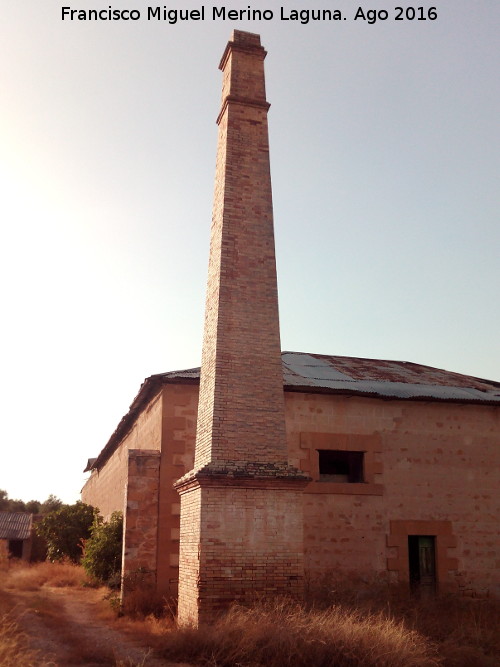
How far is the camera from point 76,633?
1052 cm

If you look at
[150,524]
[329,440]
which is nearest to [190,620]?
[150,524]

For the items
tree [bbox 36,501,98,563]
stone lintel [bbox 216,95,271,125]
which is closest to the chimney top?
stone lintel [bbox 216,95,271,125]

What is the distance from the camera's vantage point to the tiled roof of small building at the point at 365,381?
1469cm

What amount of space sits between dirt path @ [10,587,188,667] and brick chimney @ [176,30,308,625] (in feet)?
3.68

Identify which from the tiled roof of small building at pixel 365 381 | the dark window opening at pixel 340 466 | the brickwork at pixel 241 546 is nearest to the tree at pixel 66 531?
the tiled roof of small building at pixel 365 381

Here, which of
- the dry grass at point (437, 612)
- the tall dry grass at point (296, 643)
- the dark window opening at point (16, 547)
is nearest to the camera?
the tall dry grass at point (296, 643)

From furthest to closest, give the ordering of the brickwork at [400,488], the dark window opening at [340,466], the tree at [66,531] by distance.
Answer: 1. the tree at [66,531]
2. the dark window opening at [340,466]
3. the brickwork at [400,488]

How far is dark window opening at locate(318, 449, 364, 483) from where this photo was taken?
1455cm

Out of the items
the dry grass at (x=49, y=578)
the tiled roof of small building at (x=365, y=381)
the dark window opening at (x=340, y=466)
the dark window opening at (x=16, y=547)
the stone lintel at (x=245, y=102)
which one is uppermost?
the stone lintel at (x=245, y=102)

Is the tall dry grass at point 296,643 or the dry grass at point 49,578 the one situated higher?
the tall dry grass at point 296,643

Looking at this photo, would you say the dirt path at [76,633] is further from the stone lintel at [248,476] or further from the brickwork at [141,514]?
the stone lintel at [248,476]

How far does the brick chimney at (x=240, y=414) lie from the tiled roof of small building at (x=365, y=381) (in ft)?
12.5

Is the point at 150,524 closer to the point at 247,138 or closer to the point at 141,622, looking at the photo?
the point at 141,622

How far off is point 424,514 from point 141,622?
689 centimetres
